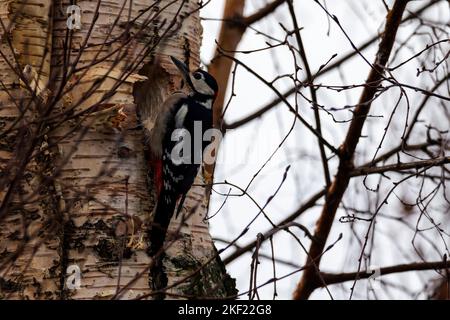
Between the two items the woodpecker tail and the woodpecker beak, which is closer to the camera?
the woodpecker tail

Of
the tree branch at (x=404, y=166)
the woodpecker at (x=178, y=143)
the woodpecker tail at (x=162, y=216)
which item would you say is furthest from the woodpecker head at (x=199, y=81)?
the tree branch at (x=404, y=166)

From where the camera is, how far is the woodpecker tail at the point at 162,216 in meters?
4.00

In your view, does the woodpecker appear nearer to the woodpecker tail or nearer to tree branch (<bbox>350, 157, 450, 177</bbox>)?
the woodpecker tail

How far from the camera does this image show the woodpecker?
4.09 metres

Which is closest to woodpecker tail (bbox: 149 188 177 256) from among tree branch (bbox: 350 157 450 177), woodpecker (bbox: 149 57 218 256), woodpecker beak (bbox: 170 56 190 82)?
woodpecker (bbox: 149 57 218 256)

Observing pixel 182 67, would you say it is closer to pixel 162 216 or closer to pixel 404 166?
pixel 162 216

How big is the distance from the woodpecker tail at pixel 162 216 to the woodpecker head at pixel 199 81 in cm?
79

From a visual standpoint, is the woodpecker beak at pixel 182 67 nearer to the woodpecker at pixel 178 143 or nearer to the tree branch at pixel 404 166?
the woodpecker at pixel 178 143

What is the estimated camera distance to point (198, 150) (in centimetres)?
489

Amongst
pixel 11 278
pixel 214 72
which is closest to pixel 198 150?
pixel 11 278

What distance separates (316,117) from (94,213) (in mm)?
1814
